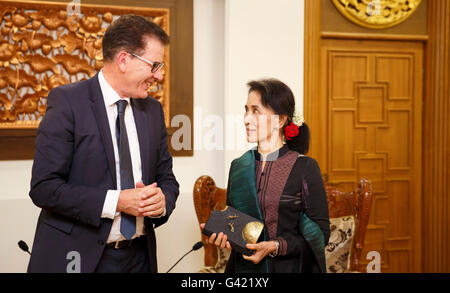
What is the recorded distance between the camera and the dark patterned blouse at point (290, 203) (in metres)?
1.32

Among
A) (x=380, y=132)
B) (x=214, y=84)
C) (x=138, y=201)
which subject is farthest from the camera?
(x=380, y=132)

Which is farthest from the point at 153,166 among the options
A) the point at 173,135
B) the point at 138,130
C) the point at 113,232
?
the point at 173,135

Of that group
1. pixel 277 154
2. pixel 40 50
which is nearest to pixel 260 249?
pixel 277 154

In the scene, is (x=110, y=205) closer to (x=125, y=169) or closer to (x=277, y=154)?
(x=125, y=169)

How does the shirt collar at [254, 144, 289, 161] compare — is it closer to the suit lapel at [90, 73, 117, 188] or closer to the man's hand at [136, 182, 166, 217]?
the man's hand at [136, 182, 166, 217]

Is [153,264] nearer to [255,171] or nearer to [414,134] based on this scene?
[255,171]

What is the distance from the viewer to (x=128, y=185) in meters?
1.30

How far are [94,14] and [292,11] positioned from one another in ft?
3.57

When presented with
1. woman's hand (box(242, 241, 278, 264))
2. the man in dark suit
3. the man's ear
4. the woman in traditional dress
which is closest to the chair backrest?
the woman in traditional dress

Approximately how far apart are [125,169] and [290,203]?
20.7 inches

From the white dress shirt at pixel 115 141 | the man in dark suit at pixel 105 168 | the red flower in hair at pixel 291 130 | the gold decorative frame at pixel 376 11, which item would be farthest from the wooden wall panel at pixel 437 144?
the white dress shirt at pixel 115 141

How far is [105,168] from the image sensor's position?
1.28m

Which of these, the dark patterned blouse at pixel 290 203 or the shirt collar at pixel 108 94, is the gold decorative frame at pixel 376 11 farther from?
the shirt collar at pixel 108 94
